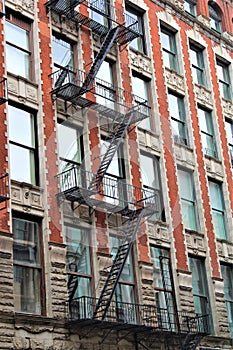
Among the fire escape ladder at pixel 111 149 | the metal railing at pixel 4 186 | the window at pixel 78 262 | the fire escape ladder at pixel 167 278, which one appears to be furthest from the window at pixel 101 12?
the fire escape ladder at pixel 167 278

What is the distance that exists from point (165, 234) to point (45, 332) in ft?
27.4

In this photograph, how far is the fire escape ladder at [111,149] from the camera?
25.5m

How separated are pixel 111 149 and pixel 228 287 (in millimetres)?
9296

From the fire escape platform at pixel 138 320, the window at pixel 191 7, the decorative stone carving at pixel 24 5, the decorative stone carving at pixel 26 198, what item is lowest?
the fire escape platform at pixel 138 320

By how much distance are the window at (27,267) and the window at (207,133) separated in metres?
13.1

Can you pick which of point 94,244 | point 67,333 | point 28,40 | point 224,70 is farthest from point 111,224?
point 224,70

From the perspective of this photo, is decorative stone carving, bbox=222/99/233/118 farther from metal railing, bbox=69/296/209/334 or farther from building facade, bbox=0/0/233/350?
metal railing, bbox=69/296/209/334

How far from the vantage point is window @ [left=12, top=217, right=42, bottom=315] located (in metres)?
21.9

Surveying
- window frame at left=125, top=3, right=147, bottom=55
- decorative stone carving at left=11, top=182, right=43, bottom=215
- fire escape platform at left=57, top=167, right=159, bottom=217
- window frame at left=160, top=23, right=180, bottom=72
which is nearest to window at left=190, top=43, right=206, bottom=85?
window frame at left=160, top=23, right=180, bottom=72

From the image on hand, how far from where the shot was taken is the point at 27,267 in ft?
73.6

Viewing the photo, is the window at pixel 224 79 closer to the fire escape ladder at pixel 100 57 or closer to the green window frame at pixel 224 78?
the green window frame at pixel 224 78

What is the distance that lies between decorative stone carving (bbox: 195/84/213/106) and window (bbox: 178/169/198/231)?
471 cm

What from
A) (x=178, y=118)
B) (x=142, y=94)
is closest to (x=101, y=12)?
(x=142, y=94)

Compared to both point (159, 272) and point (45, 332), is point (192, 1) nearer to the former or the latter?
point (159, 272)
